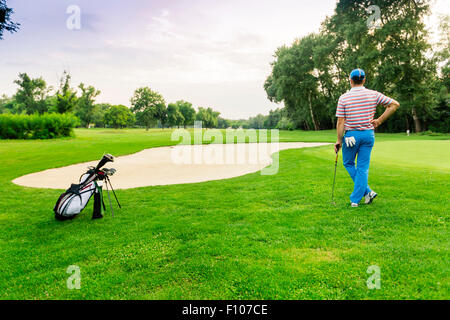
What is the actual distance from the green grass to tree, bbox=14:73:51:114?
77.3m

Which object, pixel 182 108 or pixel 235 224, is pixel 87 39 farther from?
pixel 182 108

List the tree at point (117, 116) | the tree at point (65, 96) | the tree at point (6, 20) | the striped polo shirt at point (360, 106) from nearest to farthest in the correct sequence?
the striped polo shirt at point (360, 106), the tree at point (6, 20), the tree at point (65, 96), the tree at point (117, 116)

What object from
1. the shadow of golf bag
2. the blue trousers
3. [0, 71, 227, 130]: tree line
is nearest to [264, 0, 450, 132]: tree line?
the blue trousers

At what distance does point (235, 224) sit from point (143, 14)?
12.3 m

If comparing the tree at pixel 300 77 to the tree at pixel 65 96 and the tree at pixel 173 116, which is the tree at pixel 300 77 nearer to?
the tree at pixel 65 96

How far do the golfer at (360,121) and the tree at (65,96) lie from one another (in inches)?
1584

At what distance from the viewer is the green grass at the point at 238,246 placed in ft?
8.29

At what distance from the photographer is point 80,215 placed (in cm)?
504

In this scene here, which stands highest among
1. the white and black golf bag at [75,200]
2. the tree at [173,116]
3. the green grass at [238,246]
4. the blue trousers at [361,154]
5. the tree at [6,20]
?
the tree at [173,116]

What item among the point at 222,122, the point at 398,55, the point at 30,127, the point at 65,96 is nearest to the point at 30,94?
the point at 65,96

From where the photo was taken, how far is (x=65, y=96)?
36.0m

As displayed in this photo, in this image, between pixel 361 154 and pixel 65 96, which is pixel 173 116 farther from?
pixel 361 154

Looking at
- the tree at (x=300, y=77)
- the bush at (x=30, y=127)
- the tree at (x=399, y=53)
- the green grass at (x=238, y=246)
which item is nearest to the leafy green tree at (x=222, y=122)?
the tree at (x=300, y=77)

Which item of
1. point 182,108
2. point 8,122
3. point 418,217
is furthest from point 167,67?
point 182,108
